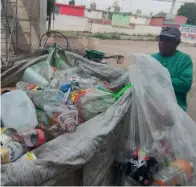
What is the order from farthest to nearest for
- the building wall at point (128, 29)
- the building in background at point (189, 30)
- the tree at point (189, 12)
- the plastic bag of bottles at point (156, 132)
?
the tree at point (189, 12) < the building in background at point (189, 30) < the building wall at point (128, 29) < the plastic bag of bottles at point (156, 132)

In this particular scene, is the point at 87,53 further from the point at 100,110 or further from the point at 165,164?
the point at 165,164

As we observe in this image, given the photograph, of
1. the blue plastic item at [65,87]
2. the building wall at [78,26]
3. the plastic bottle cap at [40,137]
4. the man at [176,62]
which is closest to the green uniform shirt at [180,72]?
the man at [176,62]

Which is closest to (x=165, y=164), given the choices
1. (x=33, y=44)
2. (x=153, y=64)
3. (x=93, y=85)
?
(x=153, y=64)

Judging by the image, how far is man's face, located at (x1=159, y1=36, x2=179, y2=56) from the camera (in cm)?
187

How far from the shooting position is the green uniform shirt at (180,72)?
1829mm

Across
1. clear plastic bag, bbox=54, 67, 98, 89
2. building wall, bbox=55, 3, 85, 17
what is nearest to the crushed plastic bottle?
clear plastic bag, bbox=54, 67, 98, 89

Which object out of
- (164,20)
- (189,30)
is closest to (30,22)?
(189,30)

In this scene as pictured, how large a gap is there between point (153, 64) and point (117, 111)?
439mm

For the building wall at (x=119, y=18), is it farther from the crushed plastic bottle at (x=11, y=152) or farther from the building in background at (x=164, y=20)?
the crushed plastic bottle at (x=11, y=152)

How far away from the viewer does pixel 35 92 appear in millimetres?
1718

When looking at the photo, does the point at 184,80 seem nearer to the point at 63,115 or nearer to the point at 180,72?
the point at 180,72

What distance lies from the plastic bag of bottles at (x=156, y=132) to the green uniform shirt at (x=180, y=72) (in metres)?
0.22

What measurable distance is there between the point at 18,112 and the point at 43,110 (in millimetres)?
192

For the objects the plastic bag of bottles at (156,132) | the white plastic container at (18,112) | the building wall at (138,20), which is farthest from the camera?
the building wall at (138,20)
